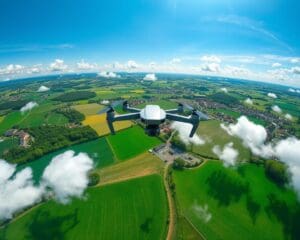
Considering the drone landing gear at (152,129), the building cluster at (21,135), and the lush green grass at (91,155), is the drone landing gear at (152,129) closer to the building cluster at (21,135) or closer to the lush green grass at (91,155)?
the lush green grass at (91,155)

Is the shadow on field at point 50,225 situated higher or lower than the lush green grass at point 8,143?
higher

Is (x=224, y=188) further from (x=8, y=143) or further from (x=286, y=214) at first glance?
(x=8, y=143)

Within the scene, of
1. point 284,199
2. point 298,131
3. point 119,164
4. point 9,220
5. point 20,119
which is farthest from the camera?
point 20,119

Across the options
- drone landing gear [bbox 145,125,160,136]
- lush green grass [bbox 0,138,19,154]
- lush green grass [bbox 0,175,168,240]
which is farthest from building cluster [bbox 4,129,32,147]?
drone landing gear [bbox 145,125,160,136]

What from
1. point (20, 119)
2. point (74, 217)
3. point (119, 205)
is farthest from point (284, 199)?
point (20, 119)

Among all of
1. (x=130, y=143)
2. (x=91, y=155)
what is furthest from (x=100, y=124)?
(x=91, y=155)

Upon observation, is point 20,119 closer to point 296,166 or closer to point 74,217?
point 74,217

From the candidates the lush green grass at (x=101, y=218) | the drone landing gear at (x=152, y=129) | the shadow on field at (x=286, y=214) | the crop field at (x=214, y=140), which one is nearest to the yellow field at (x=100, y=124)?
the crop field at (x=214, y=140)
